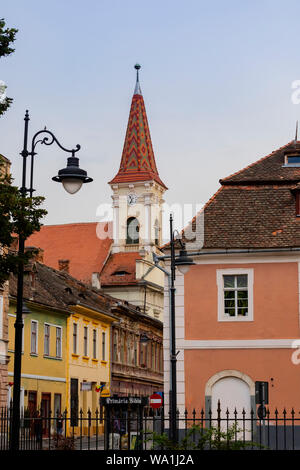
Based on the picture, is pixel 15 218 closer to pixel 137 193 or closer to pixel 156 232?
pixel 156 232

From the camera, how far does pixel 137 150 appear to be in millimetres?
100375

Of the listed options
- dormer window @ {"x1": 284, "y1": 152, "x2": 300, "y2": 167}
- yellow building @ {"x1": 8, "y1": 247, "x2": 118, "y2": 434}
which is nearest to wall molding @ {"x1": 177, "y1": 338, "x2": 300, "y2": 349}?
dormer window @ {"x1": 284, "y1": 152, "x2": 300, "y2": 167}

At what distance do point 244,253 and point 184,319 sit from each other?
9.76ft


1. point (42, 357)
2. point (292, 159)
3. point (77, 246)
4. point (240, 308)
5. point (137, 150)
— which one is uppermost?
point (137, 150)

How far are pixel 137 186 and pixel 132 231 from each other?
4987mm

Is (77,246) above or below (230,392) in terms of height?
above

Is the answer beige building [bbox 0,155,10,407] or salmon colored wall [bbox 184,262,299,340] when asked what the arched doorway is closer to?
salmon colored wall [bbox 184,262,299,340]

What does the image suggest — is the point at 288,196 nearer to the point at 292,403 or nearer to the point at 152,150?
the point at 292,403

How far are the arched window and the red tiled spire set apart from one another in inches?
161

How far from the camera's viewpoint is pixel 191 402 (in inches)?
1257

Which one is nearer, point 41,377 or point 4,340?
point 4,340

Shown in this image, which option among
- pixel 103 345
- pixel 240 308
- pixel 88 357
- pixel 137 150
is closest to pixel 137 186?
pixel 137 150

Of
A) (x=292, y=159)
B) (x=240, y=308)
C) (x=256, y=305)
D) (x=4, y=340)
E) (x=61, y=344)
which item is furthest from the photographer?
(x=61, y=344)

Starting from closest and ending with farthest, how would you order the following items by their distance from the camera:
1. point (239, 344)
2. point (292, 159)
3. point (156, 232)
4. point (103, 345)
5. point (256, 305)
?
point (239, 344) < point (256, 305) < point (292, 159) < point (103, 345) < point (156, 232)
